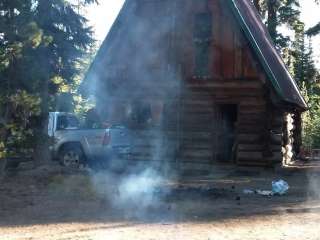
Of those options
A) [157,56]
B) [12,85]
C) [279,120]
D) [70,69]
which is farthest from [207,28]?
[12,85]

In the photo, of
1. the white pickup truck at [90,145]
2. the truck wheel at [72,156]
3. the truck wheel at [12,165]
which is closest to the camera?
the truck wheel at [12,165]

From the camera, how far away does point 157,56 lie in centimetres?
1775

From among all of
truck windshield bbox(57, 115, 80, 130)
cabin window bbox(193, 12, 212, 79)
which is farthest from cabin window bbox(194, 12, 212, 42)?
truck windshield bbox(57, 115, 80, 130)

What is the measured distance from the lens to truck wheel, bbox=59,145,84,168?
53.1ft

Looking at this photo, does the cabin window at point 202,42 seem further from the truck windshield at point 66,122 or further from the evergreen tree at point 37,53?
the truck windshield at point 66,122

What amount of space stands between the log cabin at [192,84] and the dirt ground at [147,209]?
3.34 metres

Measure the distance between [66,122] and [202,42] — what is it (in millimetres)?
5229

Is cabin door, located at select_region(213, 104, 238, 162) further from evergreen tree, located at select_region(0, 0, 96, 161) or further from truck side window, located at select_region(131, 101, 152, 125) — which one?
evergreen tree, located at select_region(0, 0, 96, 161)

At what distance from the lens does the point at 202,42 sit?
17188 mm

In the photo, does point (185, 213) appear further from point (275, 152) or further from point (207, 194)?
point (275, 152)

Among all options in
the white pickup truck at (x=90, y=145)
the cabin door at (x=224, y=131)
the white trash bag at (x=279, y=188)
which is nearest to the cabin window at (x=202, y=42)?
the cabin door at (x=224, y=131)

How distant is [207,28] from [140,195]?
27.5 feet

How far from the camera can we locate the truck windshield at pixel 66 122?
17062mm

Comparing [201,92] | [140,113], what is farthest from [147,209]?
[140,113]
